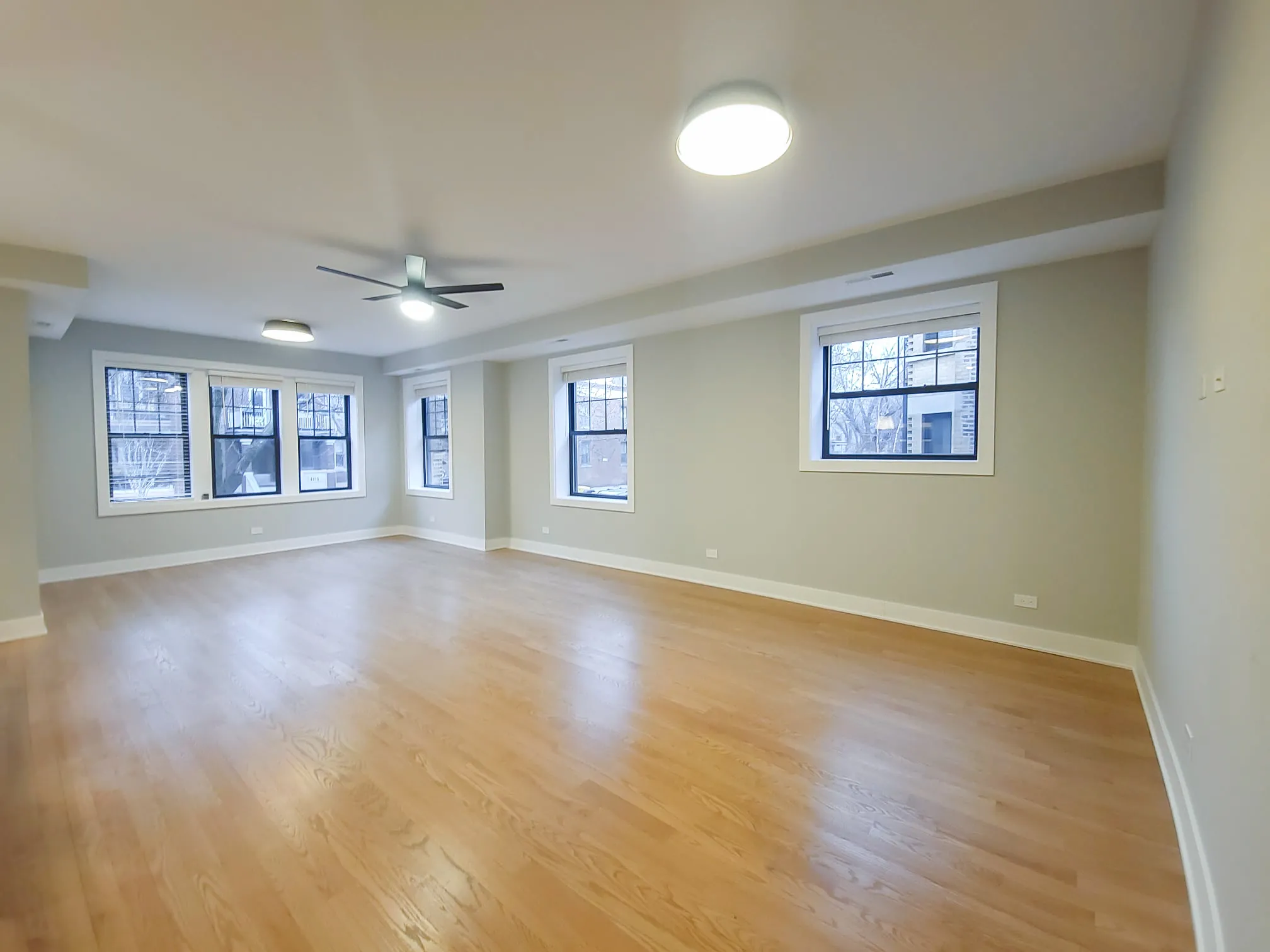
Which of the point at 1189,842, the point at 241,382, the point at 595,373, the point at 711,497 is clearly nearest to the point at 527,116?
the point at 1189,842

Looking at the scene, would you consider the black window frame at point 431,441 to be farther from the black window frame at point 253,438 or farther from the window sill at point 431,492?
the black window frame at point 253,438

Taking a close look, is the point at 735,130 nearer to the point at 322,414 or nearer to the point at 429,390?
the point at 429,390

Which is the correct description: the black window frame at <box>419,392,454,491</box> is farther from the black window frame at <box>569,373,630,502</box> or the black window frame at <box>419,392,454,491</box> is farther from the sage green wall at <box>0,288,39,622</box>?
the sage green wall at <box>0,288,39,622</box>

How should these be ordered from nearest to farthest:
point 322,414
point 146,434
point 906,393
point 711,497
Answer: point 906,393 → point 711,497 → point 146,434 → point 322,414

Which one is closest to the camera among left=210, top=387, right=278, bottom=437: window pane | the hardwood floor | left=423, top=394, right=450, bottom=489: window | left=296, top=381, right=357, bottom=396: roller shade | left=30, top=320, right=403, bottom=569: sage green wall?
the hardwood floor

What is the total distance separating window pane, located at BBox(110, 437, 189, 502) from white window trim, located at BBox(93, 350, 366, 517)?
6 cm

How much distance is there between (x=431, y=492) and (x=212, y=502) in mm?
2466

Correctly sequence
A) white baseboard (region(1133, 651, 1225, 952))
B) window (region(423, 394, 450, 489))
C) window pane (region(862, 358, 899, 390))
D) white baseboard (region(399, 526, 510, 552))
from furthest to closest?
1. window (region(423, 394, 450, 489))
2. white baseboard (region(399, 526, 510, 552))
3. window pane (region(862, 358, 899, 390))
4. white baseboard (region(1133, 651, 1225, 952))

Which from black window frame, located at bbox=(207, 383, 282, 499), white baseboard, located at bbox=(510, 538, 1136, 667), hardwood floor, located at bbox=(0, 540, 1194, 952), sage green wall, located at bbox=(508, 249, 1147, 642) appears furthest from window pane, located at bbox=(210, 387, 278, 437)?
sage green wall, located at bbox=(508, 249, 1147, 642)

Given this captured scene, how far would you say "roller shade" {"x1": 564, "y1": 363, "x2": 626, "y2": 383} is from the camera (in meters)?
5.86

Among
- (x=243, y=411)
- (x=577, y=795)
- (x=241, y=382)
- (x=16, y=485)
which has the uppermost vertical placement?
(x=241, y=382)

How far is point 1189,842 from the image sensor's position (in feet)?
5.51

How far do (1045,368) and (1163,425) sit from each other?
1.05 m

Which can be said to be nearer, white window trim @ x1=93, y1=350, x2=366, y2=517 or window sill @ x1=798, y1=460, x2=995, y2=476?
window sill @ x1=798, y1=460, x2=995, y2=476
